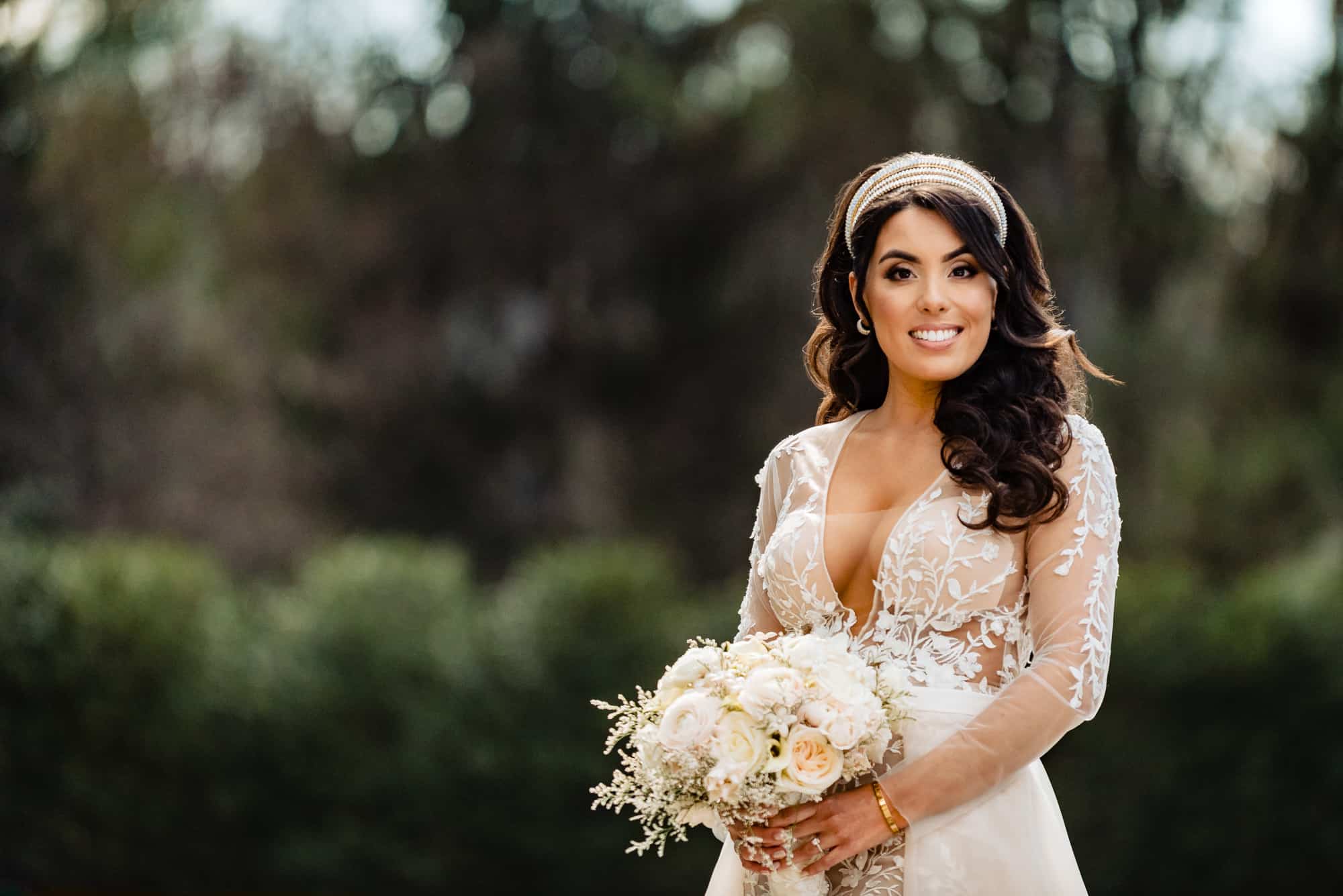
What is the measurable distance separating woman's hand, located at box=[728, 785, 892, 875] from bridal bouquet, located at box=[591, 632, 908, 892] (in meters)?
0.03

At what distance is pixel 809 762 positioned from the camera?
2.76 metres

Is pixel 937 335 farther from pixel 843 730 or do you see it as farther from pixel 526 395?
pixel 526 395

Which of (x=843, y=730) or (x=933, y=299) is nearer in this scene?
(x=843, y=730)

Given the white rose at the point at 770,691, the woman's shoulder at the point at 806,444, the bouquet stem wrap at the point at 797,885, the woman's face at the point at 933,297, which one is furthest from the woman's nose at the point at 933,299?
the bouquet stem wrap at the point at 797,885

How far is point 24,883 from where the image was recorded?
9086mm

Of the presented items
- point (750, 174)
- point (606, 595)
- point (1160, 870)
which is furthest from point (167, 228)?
point (1160, 870)

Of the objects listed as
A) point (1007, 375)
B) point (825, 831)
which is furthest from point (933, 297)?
point (825, 831)

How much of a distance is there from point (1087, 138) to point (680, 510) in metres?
5.82

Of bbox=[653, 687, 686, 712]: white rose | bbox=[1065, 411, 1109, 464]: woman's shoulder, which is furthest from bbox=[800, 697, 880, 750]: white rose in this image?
bbox=[1065, 411, 1109, 464]: woman's shoulder

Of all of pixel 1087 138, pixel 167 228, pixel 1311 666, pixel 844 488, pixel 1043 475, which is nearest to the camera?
pixel 1043 475

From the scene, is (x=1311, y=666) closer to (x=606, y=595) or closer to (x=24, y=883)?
(x=606, y=595)

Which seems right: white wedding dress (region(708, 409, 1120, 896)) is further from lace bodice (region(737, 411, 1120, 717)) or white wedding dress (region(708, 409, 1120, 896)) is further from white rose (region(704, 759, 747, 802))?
white rose (region(704, 759, 747, 802))

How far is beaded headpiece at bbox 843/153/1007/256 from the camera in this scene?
10.3ft

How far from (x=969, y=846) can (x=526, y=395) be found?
46.2ft
